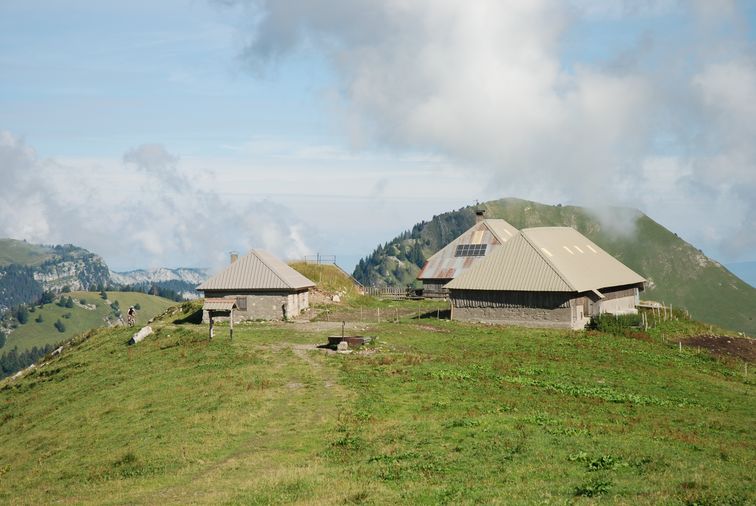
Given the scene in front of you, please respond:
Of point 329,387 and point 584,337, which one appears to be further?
point 584,337

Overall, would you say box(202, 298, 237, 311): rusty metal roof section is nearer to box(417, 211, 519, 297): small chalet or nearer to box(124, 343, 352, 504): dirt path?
box(124, 343, 352, 504): dirt path

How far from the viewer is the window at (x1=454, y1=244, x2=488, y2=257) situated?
91.4m

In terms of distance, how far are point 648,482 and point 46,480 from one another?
2274 centimetres

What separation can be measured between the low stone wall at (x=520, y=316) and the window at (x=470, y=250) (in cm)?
2695

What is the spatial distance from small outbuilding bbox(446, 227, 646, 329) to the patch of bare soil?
368 inches

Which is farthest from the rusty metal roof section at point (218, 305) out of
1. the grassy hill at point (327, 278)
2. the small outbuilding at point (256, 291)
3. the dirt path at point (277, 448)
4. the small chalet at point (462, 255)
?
the small chalet at point (462, 255)

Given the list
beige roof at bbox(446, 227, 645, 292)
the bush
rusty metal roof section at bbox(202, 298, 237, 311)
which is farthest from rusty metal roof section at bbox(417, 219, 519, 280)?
rusty metal roof section at bbox(202, 298, 237, 311)

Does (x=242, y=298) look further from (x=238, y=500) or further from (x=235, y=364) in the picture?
(x=238, y=500)

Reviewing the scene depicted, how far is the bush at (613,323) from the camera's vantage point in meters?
57.5

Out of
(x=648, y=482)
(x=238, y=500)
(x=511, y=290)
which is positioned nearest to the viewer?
(x=648, y=482)

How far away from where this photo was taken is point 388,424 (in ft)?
92.3

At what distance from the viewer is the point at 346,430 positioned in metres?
27.7

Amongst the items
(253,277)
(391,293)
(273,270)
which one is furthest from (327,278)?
(253,277)

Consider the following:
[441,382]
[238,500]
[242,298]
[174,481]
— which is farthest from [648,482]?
[242,298]
